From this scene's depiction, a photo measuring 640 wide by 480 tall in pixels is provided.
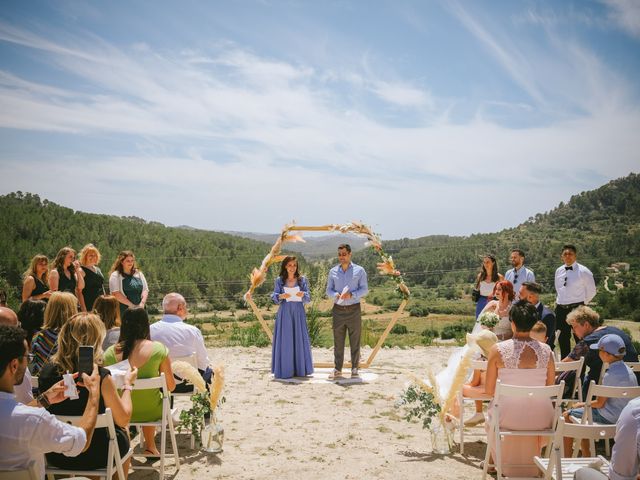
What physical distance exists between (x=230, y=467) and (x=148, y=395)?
117 centimetres

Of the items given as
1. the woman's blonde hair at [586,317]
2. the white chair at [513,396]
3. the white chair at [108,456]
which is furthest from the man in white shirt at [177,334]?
the woman's blonde hair at [586,317]

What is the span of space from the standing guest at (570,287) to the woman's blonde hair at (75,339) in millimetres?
7702

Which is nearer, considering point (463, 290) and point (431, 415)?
point (431, 415)

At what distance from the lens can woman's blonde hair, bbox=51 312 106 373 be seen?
146 inches

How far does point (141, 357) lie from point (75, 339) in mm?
1182

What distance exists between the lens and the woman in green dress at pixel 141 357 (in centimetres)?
481

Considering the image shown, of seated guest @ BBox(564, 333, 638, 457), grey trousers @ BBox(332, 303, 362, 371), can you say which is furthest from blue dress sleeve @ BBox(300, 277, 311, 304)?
seated guest @ BBox(564, 333, 638, 457)

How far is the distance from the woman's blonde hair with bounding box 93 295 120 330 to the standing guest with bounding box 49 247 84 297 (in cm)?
309

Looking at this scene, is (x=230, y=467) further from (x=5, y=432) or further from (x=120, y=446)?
(x=5, y=432)

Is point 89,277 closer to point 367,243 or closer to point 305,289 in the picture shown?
point 305,289

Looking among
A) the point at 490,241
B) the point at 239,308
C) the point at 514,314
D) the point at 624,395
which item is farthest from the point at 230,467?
the point at 490,241

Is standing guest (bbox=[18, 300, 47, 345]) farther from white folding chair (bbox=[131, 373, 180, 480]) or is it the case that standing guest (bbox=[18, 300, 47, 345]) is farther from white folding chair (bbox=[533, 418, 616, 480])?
white folding chair (bbox=[533, 418, 616, 480])

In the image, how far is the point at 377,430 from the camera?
6.65 meters

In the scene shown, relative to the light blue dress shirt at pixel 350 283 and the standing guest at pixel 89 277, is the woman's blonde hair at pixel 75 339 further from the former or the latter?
the light blue dress shirt at pixel 350 283
